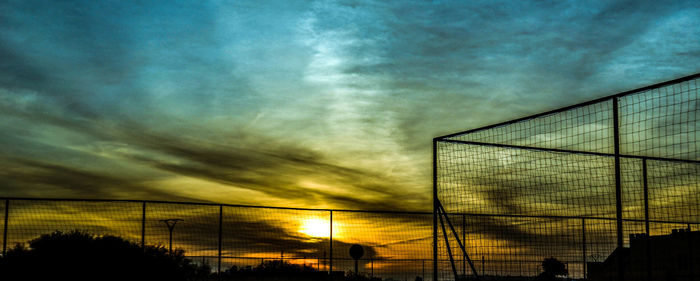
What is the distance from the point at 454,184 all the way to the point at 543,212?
2.17m

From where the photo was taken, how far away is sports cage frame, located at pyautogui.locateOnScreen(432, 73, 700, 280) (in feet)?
37.1

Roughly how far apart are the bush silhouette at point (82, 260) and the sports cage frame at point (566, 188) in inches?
264

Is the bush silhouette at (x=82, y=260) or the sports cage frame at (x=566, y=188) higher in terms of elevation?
the sports cage frame at (x=566, y=188)

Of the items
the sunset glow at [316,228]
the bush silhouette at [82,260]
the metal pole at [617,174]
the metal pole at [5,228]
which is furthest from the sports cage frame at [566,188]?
the metal pole at [5,228]

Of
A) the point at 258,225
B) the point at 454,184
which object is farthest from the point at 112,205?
the point at 454,184

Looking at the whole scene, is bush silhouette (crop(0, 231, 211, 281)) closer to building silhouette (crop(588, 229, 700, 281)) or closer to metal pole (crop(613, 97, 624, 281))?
metal pole (crop(613, 97, 624, 281))

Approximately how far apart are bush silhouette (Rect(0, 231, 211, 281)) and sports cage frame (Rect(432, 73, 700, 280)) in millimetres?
6707

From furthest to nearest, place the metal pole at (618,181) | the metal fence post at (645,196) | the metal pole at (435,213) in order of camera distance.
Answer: the metal pole at (435,213) → the metal fence post at (645,196) → the metal pole at (618,181)

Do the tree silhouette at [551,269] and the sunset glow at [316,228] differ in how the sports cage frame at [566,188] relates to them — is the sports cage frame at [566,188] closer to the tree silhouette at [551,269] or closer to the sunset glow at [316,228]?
the tree silhouette at [551,269]

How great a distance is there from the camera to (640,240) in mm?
14648

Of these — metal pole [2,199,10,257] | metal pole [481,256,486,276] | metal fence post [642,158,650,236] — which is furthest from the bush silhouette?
metal fence post [642,158,650,236]

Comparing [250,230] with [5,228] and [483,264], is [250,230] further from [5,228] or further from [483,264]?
[483,264]

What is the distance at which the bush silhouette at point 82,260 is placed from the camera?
1142 cm

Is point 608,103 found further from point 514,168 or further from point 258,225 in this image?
point 258,225
